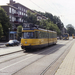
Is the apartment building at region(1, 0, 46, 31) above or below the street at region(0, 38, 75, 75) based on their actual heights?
above

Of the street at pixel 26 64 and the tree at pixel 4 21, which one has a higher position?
the tree at pixel 4 21

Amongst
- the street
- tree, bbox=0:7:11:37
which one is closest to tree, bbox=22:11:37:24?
tree, bbox=0:7:11:37

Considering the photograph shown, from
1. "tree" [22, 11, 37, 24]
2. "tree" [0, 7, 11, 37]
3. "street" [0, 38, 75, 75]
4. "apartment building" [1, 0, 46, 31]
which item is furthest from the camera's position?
"tree" [22, 11, 37, 24]

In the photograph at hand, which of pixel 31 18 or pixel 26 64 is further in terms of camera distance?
pixel 31 18

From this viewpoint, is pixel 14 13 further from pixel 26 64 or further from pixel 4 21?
pixel 26 64

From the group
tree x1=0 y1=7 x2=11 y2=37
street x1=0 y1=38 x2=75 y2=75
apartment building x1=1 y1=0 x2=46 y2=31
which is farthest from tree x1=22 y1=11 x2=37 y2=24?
street x1=0 y1=38 x2=75 y2=75

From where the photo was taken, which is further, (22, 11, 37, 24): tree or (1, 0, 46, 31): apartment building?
(22, 11, 37, 24): tree

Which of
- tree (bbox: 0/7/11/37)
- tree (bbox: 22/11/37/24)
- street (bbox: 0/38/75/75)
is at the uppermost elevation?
tree (bbox: 22/11/37/24)

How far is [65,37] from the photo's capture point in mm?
63625

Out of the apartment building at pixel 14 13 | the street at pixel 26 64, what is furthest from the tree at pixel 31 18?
the street at pixel 26 64

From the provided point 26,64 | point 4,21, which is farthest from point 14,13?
point 26,64

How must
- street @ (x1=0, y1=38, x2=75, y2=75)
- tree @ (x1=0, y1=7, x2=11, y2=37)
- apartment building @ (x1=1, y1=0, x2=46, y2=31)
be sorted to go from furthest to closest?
apartment building @ (x1=1, y1=0, x2=46, y2=31) < tree @ (x1=0, y1=7, x2=11, y2=37) < street @ (x1=0, y1=38, x2=75, y2=75)

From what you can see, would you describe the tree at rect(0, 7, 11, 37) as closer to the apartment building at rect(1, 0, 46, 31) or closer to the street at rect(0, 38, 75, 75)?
the apartment building at rect(1, 0, 46, 31)

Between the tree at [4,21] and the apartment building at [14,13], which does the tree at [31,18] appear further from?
the tree at [4,21]
